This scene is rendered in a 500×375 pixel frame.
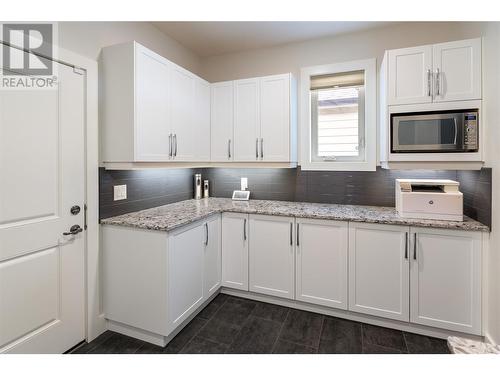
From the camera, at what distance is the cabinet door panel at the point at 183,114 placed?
2.47m

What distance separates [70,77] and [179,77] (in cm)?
92

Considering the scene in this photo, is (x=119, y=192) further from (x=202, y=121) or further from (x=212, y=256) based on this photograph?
(x=202, y=121)

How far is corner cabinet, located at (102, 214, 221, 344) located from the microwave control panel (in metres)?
2.23

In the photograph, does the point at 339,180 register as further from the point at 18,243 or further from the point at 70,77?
the point at 18,243

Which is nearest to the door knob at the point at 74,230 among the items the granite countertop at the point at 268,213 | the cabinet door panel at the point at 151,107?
the granite countertop at the point at 268,213

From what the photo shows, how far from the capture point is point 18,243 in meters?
1.63

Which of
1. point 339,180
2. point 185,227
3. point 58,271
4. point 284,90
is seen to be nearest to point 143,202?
point 185,227

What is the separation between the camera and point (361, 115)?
2.81 metres

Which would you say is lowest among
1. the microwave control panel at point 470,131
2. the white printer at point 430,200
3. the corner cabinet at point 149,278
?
the corner cabinet at point 149,278

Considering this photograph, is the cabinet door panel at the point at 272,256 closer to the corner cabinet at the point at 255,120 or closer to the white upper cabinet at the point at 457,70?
the corner cabinet at the point at 255,120

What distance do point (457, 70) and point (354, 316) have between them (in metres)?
2.13

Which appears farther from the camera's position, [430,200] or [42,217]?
[430,200]

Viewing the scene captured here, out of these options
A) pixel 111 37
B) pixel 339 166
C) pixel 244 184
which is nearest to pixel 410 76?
pixel 339 166

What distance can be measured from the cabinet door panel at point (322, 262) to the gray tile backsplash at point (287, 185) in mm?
650
